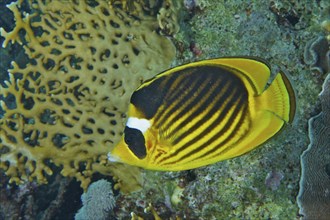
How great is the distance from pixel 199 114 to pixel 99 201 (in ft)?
8.32

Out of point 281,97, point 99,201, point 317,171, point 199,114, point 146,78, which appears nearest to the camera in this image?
point 281,97

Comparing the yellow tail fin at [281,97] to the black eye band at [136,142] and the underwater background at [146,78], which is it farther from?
the underwater background at [146,78]

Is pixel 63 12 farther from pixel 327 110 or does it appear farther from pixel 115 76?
pixel 327 110

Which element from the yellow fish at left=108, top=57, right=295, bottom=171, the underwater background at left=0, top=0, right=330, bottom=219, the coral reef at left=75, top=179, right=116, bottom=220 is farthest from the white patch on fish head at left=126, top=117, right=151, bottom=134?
the coral reef at left=75, top=179, right=116, bottom=220

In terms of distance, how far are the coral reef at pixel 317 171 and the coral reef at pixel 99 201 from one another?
1924mm

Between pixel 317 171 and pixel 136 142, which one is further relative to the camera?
pixel 317 171

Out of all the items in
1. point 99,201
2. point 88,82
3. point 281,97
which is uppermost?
point 281,97

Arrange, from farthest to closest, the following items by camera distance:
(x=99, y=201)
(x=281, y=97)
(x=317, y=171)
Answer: (x=99, y=201) → (x=317, y=171) → (x=281, y=97)

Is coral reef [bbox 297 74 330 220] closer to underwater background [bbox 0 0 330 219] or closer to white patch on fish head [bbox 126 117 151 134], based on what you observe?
underwater background [bbox 0 0 330 219]

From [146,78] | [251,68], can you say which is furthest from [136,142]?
[146,78]

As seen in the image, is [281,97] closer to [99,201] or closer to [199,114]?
[199,114]

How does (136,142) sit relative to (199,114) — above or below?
below

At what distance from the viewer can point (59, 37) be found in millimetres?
3889

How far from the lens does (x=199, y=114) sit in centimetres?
177
